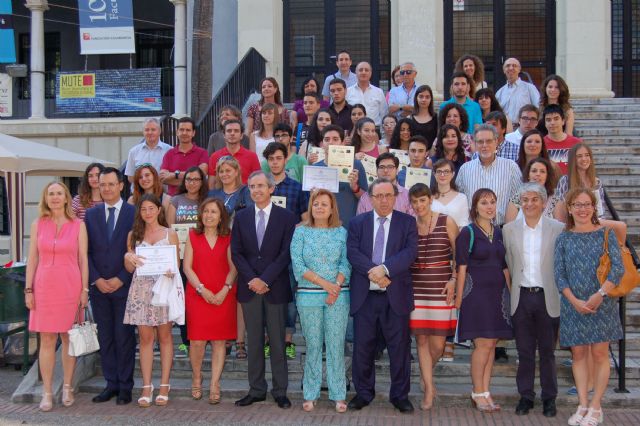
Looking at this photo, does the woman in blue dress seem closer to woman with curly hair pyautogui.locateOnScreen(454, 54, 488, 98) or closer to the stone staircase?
the stone staircase

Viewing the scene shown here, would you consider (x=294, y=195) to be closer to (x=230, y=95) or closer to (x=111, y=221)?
(x=111, y=221)

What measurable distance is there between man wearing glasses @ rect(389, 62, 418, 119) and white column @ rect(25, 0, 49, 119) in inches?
395

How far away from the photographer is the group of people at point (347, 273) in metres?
7.06

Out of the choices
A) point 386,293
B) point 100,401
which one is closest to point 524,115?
point 386,293

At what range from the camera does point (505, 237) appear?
23.9 ft

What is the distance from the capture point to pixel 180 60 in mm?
17984

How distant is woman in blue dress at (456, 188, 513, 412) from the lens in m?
7.13

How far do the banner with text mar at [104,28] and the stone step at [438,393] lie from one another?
11.1 metres

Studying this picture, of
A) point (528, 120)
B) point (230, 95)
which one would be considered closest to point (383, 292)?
point (528, 120)

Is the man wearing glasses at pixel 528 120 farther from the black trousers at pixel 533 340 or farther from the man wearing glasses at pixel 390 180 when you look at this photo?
the black trousers at pixel 533 340

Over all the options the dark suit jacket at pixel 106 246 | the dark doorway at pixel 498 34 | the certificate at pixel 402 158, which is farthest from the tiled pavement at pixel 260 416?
the dark doorway at pixel 498 34

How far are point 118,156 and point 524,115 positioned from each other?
34.9 ft

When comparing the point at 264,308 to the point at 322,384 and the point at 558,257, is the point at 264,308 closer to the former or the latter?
the point at 322,384

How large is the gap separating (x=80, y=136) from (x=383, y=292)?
1242cm
